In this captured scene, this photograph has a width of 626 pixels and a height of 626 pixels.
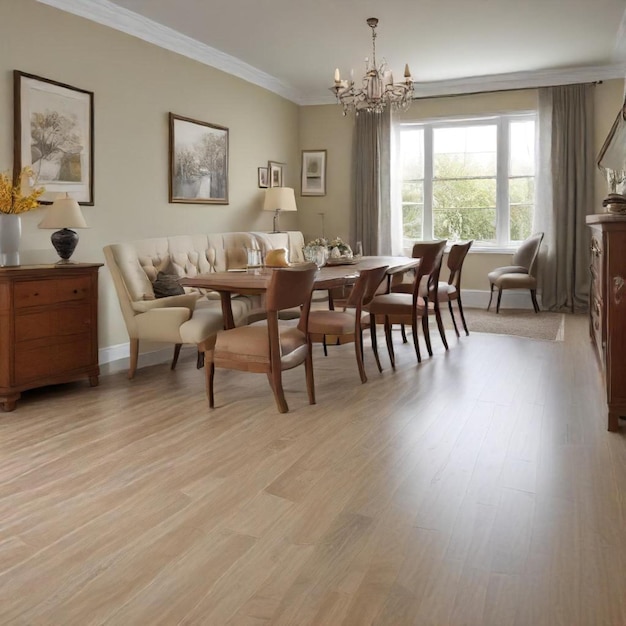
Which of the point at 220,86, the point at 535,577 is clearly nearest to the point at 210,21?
the point at 220,86

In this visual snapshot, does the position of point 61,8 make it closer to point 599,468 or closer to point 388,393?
point 388,393

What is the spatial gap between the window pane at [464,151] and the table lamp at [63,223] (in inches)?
215

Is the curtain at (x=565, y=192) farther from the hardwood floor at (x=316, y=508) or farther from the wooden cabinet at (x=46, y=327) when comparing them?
the wooden cabinet at (x=46, y=327)

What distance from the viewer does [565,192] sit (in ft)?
25.2

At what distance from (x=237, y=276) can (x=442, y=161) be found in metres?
5.17

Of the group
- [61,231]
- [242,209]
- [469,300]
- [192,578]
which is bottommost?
[192,578]

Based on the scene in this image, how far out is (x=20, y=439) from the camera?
3270 millimetres

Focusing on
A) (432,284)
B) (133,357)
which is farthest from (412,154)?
(133,357)

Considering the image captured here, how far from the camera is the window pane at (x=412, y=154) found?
28.1 feet

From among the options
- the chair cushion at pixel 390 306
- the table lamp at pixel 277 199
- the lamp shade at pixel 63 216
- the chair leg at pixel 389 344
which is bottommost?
the chair leg at pixel 389 344

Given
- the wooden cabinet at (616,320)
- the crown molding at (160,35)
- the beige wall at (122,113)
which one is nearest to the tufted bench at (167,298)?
the beige wall at (122,113)

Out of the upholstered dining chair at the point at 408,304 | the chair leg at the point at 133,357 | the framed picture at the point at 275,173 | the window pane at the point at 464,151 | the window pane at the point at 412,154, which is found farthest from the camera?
the window pane at the point at 412,154

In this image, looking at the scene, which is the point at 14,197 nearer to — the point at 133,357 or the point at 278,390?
the point at 133,357

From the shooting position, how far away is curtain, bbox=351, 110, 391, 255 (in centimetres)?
841
